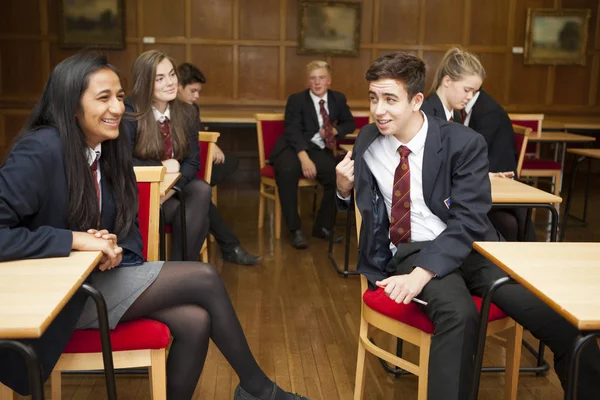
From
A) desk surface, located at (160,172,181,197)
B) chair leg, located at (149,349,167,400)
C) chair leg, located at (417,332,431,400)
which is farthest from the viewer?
desk surface, located at (160,172,181,197)

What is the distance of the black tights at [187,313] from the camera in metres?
2.10

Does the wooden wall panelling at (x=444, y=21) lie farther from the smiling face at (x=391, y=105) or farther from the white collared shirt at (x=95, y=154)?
the white collared shirt at (x=95, y=154)

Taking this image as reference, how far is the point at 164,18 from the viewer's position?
7.32 m

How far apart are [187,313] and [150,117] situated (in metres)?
1.75

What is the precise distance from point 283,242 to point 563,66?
449 centimetres

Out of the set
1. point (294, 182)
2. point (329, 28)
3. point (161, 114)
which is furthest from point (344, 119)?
point (161, 114)

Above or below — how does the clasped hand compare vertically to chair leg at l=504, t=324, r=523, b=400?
above

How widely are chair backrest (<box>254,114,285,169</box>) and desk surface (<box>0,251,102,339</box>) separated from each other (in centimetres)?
357

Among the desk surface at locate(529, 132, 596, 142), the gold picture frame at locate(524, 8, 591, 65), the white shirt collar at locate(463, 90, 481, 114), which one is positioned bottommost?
the desk surface at locate(529, 132, 596, 142)

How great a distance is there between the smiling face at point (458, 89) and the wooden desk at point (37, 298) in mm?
Result: 2165

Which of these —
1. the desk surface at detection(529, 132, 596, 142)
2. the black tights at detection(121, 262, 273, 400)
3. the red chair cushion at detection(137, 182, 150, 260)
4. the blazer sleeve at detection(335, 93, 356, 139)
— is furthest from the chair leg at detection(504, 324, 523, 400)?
the desk surface at detection(529, 132, 596, 142)

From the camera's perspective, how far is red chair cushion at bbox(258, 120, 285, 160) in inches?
212

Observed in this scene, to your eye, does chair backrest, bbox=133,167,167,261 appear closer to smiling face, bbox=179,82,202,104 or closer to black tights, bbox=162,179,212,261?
black tights, bbox=162,179,212,261

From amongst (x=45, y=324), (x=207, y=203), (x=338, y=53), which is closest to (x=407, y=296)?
(x=45, y=324)
